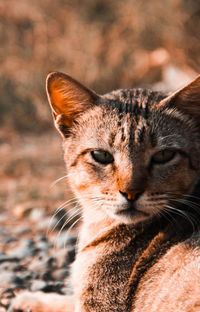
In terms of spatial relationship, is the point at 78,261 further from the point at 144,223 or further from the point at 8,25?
the point at 8,25

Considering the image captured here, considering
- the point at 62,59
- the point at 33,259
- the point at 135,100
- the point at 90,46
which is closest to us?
the point at 135,100

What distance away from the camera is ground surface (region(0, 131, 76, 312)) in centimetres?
379

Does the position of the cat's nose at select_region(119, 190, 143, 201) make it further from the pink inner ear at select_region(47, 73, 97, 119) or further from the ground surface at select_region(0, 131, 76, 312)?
the pink inner ear at select_region(47, 73, 97, 119)

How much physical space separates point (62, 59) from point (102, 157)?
785cm

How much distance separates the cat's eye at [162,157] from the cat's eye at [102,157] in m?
0.33

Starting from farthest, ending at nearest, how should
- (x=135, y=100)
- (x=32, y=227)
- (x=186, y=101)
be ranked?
(x=32, y=227), (x=135, y=100), (x=186, y=101)

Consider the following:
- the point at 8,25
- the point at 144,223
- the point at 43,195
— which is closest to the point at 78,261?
the point at 144,223

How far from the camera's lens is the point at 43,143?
326 inches

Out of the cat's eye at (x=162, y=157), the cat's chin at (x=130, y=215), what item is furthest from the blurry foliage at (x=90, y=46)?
the cat's chin at (x=130, y=215)

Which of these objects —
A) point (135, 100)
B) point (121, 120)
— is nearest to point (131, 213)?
point (121, 120)

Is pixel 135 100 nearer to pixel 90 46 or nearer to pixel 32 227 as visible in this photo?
pixel 32 227

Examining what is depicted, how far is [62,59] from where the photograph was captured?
10.4 metres

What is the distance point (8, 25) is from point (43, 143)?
5.80 m

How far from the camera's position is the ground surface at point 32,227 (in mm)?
3793
